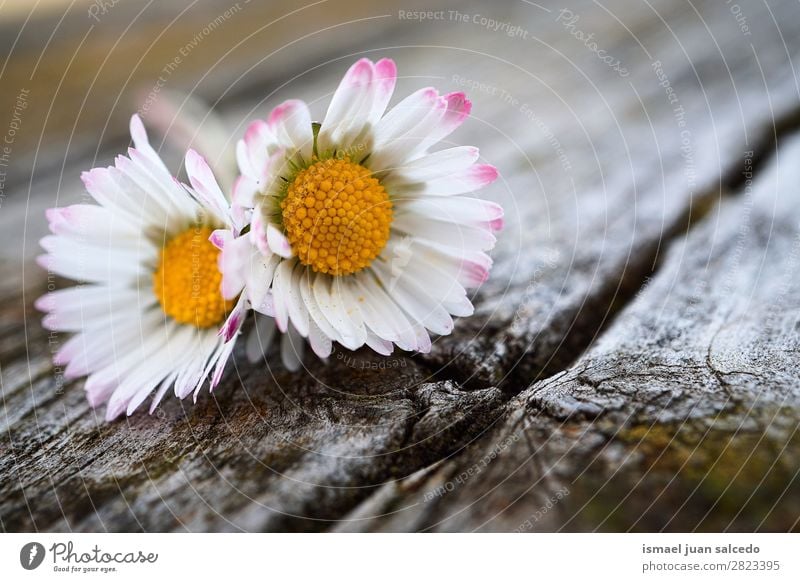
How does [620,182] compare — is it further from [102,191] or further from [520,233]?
[102,191]

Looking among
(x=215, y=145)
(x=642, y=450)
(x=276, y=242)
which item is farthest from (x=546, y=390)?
(x=215, y=145)

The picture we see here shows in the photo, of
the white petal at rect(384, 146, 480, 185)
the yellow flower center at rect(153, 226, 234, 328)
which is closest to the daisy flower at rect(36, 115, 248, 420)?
the yellow flower center at rect(153, 226, 234, 328)

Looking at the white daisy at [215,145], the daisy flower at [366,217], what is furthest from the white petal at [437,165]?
the white daisy at [215,145]

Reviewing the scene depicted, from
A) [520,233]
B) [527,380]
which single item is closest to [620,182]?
[520,233]

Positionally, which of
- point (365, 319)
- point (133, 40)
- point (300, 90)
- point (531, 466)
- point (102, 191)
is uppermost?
point (133, 40)

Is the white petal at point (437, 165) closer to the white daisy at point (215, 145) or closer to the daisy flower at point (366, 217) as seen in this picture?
the daisy flower at point (366, 217)
